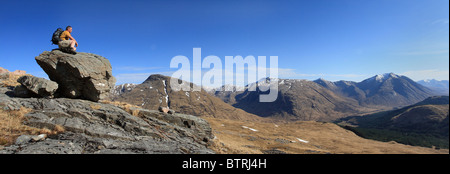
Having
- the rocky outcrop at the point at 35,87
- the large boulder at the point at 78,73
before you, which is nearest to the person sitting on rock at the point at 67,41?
the large boulder at the point at 78,73

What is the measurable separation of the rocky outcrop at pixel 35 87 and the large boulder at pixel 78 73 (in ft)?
4.93

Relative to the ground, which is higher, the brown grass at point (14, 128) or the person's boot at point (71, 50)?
the person's boot at point (71, 50)

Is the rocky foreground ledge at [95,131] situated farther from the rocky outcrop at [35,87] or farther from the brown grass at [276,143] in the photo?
the brown grass at [276,143]

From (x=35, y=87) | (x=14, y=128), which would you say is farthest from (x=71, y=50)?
(x=14, y=128)

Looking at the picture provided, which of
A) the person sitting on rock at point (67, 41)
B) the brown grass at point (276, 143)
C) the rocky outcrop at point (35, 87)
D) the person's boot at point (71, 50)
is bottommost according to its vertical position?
the brown grass at point (276, 143)

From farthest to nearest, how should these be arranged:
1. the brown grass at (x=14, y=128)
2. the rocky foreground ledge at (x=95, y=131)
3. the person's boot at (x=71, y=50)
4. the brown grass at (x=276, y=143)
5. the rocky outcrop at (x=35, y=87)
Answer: the brown grass at (x=276, y=143)
the person's boot at (x=71, y=50)
the rocky outcrop at (x=35, y=87)
the rocky foreground ledge at (x=95, y=131)
the brown grass at (x=14, y=128)

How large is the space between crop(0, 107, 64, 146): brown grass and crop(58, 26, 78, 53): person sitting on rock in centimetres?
770

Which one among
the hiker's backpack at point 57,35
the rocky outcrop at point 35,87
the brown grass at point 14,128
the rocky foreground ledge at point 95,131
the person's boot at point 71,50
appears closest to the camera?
the brown grass at point 14,128

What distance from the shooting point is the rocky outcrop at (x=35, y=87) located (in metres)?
16.5

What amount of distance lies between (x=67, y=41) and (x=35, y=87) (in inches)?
198

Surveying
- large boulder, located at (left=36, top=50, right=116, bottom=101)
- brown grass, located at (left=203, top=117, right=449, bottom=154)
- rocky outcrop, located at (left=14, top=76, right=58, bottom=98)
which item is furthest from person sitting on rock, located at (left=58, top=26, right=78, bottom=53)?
brown grass, located at (left=203, top=117, right=449, bottom=154)

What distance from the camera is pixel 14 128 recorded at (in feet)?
35.5

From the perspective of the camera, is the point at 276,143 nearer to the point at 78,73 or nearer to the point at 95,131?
the point at 95,131
